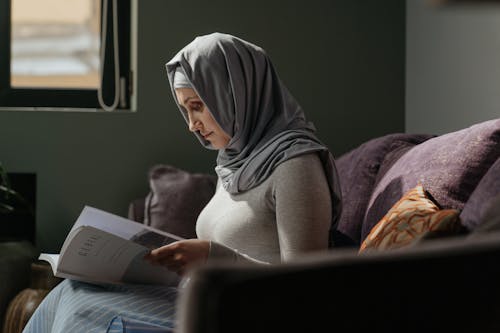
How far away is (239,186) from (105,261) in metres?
0.41

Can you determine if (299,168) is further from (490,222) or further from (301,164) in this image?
(490,222)

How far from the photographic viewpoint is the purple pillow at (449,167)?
1.61 m

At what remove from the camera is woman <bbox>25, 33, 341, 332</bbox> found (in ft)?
5.24

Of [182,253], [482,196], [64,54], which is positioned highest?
[64,54]

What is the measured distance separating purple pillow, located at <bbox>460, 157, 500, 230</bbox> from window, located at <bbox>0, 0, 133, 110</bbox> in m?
2.08

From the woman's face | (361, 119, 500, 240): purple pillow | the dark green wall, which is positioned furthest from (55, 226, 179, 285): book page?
the dark green wall

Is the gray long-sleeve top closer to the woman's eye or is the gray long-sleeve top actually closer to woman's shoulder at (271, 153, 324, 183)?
woman's shoulder at (271, 153, 324, 183)

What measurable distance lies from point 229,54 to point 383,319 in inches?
56.0

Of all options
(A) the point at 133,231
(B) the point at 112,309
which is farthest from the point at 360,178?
(B) the point at 112,309

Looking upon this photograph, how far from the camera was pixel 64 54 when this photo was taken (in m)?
3.36

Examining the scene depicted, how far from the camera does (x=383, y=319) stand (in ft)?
2.09

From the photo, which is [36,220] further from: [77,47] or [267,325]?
[267,325]

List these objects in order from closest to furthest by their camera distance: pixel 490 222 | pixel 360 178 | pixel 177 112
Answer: pixel 490 222, pixel 360 178, pixel 177 112

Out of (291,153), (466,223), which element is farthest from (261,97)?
(466,223)
